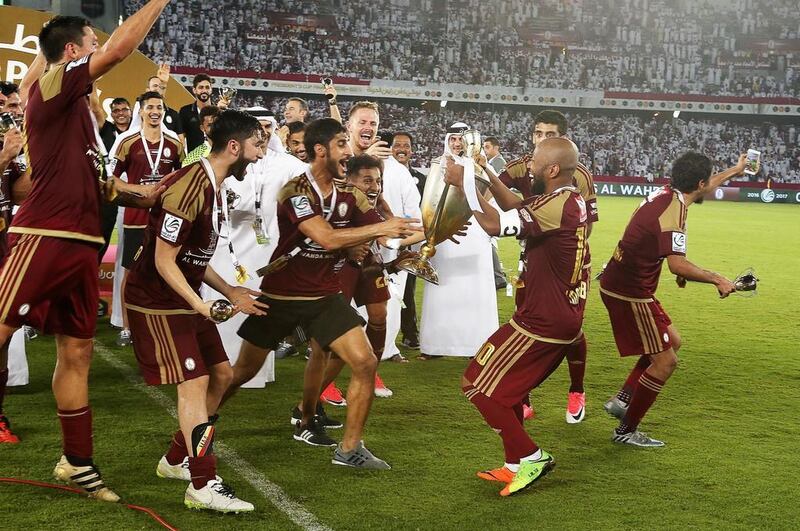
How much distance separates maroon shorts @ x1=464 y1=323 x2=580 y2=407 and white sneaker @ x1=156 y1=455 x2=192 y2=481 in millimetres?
1660

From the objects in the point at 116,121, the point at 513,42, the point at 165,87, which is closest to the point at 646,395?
the point at 165,87

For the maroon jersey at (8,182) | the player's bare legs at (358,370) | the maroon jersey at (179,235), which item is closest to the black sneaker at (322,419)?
the player's bare legs at (358,370)

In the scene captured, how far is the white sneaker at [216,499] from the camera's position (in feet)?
14.6

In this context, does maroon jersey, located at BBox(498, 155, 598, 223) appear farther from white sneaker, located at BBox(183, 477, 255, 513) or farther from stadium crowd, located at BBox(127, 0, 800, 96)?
stadium crowd, located at BBox(127, 0, 800, 96)

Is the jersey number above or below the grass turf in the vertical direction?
above

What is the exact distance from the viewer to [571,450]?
5906mm

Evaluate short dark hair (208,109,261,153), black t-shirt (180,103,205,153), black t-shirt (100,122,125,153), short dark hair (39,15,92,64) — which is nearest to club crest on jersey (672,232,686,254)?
short dark hair (208,109,261,153)

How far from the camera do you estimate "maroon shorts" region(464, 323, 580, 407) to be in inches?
197

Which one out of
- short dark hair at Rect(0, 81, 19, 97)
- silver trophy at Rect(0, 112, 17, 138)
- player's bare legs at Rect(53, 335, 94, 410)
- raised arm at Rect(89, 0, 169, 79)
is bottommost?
player's bare legs at Rect(53, 335, 94, 410)

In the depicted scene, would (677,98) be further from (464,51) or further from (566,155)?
(566,155)

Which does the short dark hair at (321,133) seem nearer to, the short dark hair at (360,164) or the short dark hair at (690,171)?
the short dark hair at (360,164)

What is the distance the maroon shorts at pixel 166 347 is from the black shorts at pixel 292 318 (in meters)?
0.72

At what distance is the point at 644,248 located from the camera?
6156 millimetres

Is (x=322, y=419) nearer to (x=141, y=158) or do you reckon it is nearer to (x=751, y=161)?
(x=141, y=158)
